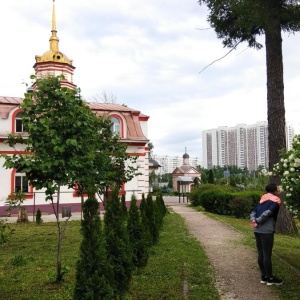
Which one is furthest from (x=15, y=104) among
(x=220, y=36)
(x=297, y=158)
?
(x=297, y=158)

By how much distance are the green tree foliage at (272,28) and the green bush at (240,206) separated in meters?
9.11

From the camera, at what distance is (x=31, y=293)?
620 cm

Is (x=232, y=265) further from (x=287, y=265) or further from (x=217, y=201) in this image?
(x=217, y=201)

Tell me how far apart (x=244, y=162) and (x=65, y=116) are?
9334cm

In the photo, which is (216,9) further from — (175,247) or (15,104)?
(15,104)

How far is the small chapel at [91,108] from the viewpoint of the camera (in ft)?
73.9

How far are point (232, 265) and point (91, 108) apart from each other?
16432 millimetres

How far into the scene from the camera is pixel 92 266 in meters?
4.50

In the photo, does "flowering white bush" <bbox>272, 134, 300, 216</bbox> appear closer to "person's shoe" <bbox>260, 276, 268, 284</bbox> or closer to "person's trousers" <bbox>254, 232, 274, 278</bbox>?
"person's trousers" <bbox>254, 232, 274, 278</bbox>

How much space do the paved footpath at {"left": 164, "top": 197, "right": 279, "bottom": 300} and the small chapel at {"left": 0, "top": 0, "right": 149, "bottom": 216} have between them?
731 cm

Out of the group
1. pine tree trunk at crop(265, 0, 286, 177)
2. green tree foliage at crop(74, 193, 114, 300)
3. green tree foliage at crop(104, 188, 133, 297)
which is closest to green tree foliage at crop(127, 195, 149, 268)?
green tree foliage at crop(104, 188, 133, 297)

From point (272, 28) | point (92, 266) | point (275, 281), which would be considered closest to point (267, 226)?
point (275, 281)

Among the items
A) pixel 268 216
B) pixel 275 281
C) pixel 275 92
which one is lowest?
pixel 275 281

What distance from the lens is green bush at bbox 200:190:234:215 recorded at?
23.8 metres
